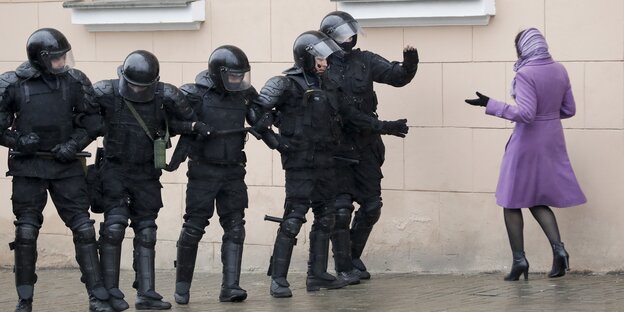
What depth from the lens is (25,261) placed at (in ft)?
29.3

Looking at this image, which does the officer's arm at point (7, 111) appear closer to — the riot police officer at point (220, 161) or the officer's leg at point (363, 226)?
the riot police officer at point (220, 161)

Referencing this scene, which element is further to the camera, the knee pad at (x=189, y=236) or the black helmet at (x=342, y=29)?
the black helmet at (x=342, y=29)

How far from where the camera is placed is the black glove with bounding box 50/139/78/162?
347 inches

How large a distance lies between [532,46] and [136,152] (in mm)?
2812

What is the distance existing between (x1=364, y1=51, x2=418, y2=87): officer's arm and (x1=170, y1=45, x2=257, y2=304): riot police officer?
1154 millimetres

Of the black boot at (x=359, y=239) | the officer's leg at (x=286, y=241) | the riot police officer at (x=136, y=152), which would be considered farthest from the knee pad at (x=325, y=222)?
the riot police officer at (x=136, y=152)

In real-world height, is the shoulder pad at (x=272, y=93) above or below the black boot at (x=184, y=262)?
above

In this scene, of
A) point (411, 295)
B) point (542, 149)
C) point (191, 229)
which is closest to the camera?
point (191, 229)

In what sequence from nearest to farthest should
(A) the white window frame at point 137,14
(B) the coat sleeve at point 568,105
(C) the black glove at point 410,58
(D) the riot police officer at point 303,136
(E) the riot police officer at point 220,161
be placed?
(E) the riot police officer at point 220,161, (D) the riot police officer at point 303,136, (B) the coat sleeve at point 568,105, (C) the black glove at point 410,58, (A) the white window frame at point 137,14

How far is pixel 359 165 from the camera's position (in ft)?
34.1

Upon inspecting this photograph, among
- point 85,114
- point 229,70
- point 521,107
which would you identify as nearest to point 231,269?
point 229,70

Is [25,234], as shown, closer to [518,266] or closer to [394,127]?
[394,127]

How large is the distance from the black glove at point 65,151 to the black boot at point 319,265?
1.99 m

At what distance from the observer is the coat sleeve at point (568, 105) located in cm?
991
